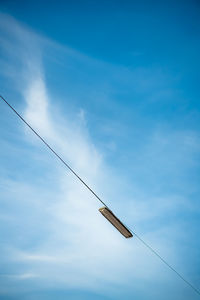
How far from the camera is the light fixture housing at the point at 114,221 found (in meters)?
4.05

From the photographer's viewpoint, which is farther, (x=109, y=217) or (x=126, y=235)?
(x=126, y=235)

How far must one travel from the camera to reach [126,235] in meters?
4.71

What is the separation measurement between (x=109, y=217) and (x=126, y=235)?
915mm

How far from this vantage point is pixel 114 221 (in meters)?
4.32

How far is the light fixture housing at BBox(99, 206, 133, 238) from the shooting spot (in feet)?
13.3

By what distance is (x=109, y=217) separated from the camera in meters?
4.20
